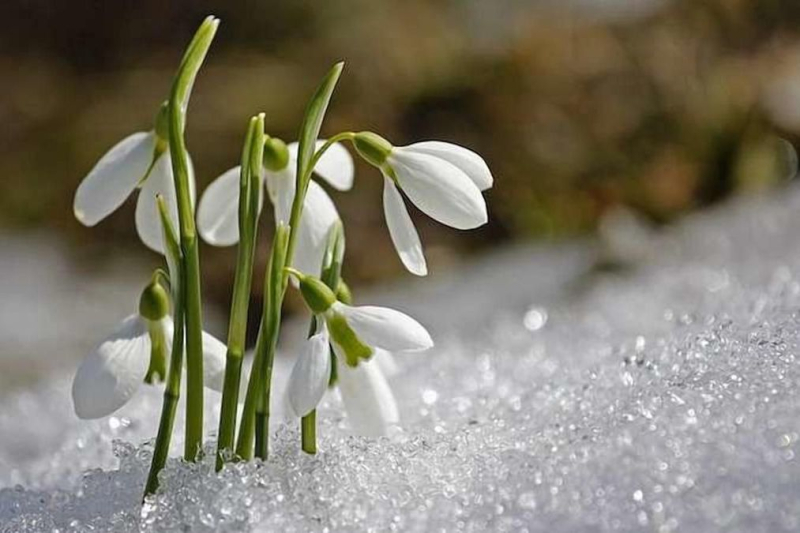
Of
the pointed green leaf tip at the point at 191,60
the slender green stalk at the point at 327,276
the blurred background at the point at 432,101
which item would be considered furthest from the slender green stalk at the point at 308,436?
the blurred background at the point at 432,101

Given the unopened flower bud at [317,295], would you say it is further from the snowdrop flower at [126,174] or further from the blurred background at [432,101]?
the blurred background at [432,101]

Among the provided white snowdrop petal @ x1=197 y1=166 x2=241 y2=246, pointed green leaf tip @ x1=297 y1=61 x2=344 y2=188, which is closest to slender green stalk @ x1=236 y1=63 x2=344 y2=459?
pointed green leaf tip @ x1=297 y1=61 x2=344 y2=188

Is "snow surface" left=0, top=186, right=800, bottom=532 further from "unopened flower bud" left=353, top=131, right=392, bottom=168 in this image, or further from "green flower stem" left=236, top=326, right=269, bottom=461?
"unopened flower bud" left=353, top=131, right=392, bottom=168

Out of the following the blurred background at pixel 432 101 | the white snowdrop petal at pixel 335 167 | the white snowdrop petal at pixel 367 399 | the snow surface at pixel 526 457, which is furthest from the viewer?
the blurred background at pixel 432 101

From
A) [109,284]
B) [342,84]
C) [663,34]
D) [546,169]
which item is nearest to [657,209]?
[546,169]

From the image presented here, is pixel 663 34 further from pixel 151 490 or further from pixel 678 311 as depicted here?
pixel 151 490

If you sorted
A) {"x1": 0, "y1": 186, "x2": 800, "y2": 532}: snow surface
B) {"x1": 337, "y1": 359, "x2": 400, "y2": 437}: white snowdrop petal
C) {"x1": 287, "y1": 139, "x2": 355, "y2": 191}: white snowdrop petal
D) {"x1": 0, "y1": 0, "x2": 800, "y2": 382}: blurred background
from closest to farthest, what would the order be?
{"x1": 0, "y1": 186, "x2": 800, "y2": 532}: snow surface
{"x1": 337, "y1": 359, "x2": 400, "y2": 437}: white snowdrop petal
{"x1": 287, "y1": 139, "x2": 355, "y2": 191}: white snowdrop petal
{"x1": 0, "y1": 0, "x2": 800, "y2": 382}: blurred background

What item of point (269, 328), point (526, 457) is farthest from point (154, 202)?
point (526, 457)
